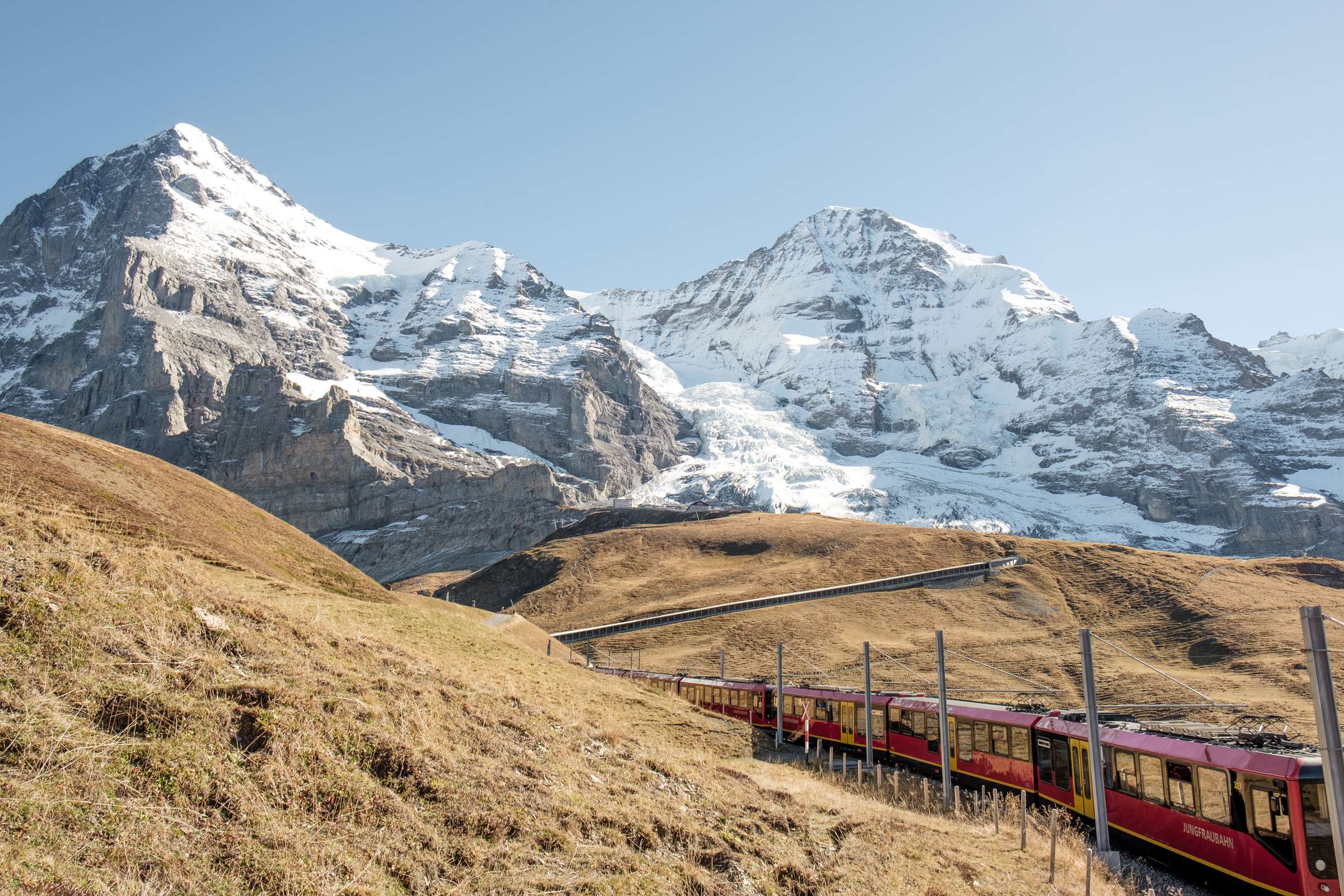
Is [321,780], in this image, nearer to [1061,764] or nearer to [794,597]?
[1061,764]

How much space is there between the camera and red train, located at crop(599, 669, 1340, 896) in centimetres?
1523

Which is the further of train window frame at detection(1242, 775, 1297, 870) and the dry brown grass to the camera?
the dry brown grass

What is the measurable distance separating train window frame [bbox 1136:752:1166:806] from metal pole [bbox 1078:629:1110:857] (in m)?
0.89

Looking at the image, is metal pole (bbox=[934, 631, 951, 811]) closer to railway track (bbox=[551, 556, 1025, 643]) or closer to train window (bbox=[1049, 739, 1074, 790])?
train window (bbox=[1049, 739, 1074, 790])

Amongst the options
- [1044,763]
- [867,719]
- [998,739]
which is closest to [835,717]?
[867,719]

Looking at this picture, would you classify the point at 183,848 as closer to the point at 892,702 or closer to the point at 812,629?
the point at 892,702

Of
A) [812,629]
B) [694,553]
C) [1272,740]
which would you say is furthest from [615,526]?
[1272,740]

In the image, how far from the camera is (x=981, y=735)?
27.3 meters

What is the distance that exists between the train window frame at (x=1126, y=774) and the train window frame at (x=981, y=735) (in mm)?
6159

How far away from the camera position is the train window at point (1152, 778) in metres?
18.9

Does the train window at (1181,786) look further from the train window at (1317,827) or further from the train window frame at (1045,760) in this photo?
the train window frame at (1045,760)

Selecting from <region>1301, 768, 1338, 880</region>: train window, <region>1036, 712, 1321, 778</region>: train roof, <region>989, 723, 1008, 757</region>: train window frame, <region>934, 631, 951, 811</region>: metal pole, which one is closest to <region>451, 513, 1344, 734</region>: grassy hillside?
<region>989, 723, 1008, 757</region>: train window frame

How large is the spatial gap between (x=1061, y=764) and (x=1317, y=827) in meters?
8.51

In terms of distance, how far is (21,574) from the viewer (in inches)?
460
